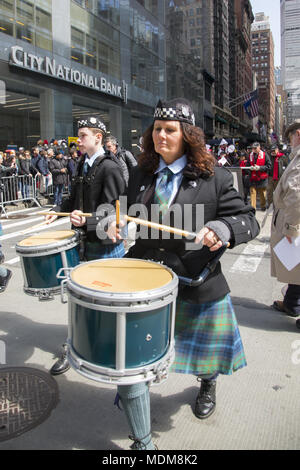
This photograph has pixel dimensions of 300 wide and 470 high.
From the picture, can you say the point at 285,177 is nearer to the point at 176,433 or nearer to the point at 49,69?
the point at 176,433

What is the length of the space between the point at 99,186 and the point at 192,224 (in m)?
1.23

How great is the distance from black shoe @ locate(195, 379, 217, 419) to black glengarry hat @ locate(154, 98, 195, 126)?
180 cm

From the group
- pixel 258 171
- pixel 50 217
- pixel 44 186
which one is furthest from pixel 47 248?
pixel 44 186

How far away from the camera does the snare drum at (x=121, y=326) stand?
1.83 m

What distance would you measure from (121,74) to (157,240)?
27.3 m

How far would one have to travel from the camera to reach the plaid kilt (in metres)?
2.58

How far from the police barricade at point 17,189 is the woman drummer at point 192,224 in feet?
36.7

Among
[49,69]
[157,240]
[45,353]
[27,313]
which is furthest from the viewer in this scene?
[49,69]

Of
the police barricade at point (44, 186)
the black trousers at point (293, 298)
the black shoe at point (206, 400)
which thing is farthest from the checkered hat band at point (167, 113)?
the police barricade at point (44, 186)

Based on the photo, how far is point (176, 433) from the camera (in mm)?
2627

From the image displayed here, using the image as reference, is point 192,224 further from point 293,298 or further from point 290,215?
point 293,298

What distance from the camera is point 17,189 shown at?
45.5ft

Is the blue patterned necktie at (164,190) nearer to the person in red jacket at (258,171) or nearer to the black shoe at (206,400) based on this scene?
the black shoe at (206,400)

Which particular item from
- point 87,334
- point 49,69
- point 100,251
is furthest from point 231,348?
point 49,69
